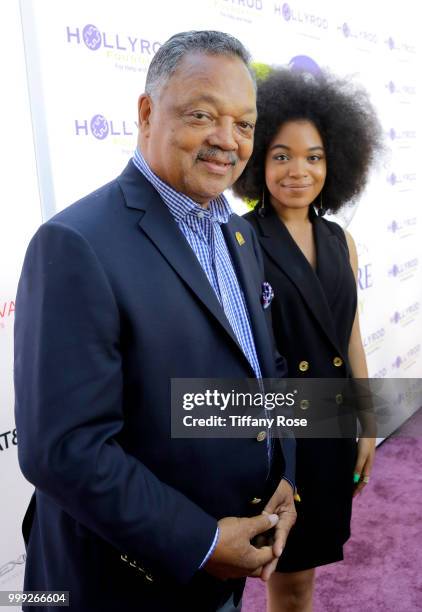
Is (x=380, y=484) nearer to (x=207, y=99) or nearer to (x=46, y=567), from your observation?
(x=46, y=567)

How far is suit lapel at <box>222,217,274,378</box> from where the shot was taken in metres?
1.38

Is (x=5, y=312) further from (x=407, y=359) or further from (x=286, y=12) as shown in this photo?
(x=407, y=359)

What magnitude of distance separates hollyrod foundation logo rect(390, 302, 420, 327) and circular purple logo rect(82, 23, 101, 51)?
2.99m

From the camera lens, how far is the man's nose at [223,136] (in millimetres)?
1197

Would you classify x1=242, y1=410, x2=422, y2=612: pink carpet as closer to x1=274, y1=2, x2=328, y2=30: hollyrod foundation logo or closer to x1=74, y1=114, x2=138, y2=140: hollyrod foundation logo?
x1=74, y1=114, x2=138, y2=140: hollyrod foundation logo

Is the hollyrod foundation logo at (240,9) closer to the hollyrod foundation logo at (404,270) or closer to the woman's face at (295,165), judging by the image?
the woman's face at (295,165)

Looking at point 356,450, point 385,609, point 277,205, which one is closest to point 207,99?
point 277,205

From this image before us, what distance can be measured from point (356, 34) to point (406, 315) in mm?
2068

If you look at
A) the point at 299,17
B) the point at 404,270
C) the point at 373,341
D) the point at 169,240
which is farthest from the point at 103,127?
the point at 404,270

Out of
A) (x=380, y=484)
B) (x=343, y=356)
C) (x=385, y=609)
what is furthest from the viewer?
(x=380, y=484)

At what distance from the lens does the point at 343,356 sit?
1.82 meters

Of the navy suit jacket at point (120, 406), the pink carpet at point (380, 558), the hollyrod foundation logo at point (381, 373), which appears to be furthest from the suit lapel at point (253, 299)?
the hollyrod foundation logo at point (381, 373)

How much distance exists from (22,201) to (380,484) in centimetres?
262

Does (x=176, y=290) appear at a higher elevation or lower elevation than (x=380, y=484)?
higher
